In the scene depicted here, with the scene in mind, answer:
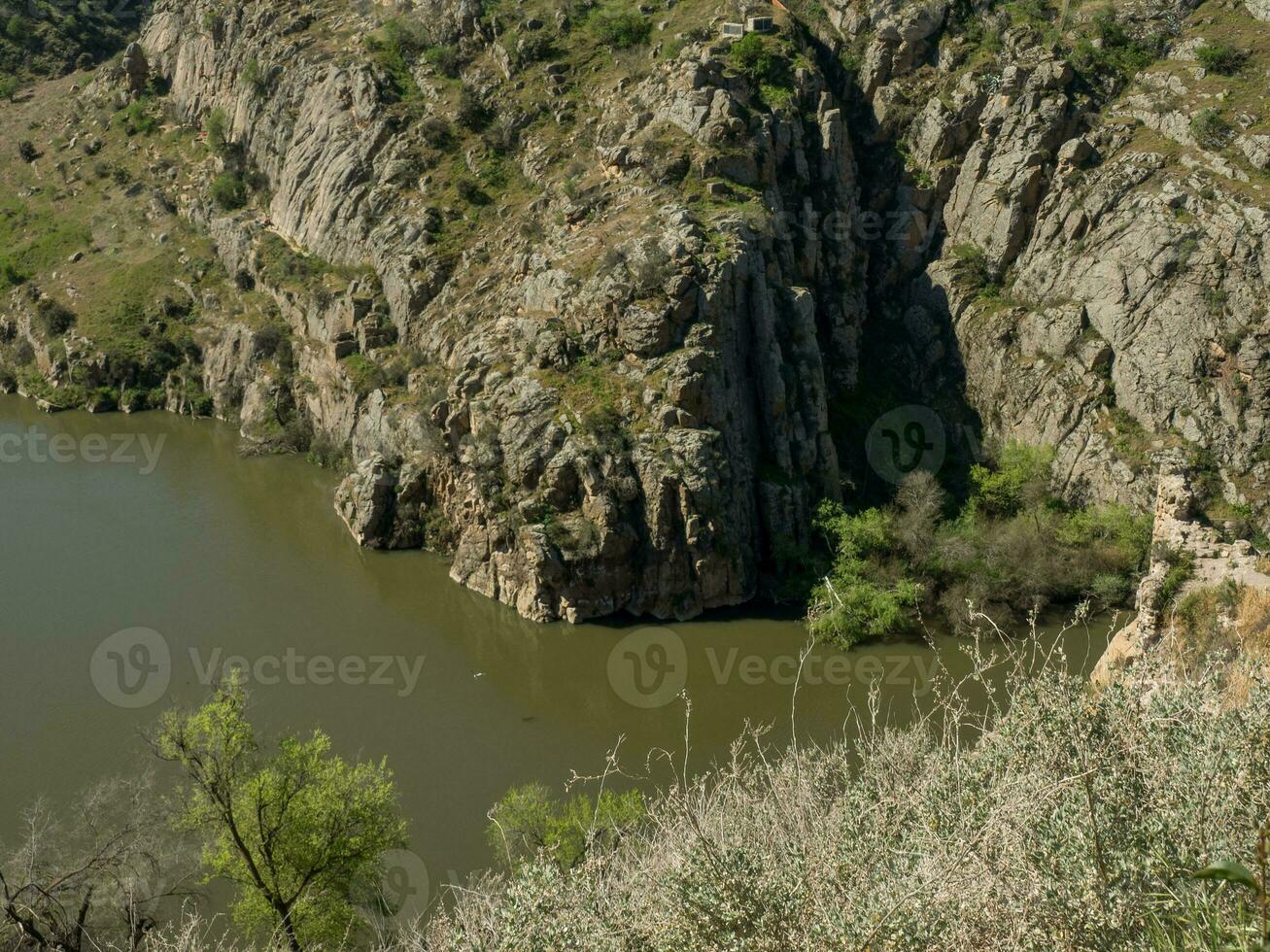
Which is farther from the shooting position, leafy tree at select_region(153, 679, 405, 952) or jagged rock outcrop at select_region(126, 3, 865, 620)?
jagged rock outcrop at select_region(126, 3, 865, 620)

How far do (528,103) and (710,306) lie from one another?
1647cm

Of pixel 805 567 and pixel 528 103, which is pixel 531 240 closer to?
pixel 528 103

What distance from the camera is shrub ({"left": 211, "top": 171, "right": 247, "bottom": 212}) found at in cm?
4666

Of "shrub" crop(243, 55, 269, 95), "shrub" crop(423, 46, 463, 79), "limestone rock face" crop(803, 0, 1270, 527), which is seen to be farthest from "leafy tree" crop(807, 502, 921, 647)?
"shrub" crop(243, 55, 269, 95)

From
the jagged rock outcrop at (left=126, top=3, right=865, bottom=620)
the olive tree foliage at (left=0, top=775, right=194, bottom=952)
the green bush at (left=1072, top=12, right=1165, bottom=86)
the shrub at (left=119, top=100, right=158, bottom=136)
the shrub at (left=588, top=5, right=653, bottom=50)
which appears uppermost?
the shrub at (left=119, top=100, right=158, bottom=136)

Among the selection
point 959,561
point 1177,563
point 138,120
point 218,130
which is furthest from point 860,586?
point 138,120

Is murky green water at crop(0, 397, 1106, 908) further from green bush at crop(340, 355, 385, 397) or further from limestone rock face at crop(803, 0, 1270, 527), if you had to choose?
limestone rock face at crop(803, 0, 1270, 527)

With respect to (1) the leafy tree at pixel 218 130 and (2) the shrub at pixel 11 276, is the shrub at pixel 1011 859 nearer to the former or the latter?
(1) the leafy tree at pixel 218 130

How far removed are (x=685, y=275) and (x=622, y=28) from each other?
17.5 meters

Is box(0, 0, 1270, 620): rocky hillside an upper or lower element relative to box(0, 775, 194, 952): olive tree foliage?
upper

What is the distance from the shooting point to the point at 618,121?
35.4 metres

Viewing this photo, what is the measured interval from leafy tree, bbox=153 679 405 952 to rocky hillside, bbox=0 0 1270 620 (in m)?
10.6

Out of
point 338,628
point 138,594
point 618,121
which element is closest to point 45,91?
point 618,121

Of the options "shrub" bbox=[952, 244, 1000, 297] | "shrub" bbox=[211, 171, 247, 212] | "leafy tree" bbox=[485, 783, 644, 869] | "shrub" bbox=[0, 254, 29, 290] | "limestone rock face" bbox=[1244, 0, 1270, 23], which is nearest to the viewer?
"leafy tree" bbox=[485, 783, 644, 869]
